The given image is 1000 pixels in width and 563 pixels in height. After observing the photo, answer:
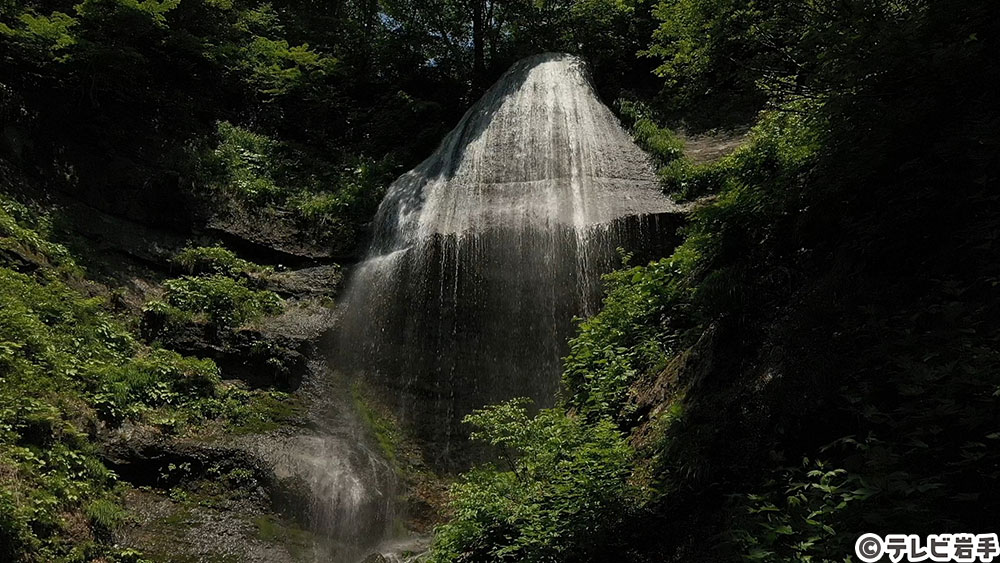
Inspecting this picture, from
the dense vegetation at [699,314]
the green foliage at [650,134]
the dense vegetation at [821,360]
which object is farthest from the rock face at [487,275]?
the dense vegetation at [821,360]

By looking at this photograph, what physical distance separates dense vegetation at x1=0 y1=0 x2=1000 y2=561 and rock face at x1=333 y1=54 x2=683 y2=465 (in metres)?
1.18

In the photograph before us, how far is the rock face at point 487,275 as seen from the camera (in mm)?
9984

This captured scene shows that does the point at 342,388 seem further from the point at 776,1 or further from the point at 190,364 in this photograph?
the point at 776,1

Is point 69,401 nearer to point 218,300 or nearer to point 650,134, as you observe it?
point 218,300

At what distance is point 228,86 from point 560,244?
931 cm

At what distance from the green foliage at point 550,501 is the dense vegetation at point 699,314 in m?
0.02

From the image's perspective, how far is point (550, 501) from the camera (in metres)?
4.70

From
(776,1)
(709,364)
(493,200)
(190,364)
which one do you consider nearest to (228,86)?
(493,200)

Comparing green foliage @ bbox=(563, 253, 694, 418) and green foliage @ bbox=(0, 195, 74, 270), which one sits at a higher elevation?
green foliage @ bbox=(0, 195, 74, 270)

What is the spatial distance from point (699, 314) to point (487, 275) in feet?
17.0

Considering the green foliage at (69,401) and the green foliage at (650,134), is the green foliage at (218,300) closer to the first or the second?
the green foliage at (69,401)

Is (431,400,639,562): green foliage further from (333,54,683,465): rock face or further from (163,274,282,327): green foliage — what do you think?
(163,274,282,327): green foliage

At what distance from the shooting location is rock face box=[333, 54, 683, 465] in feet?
32.8

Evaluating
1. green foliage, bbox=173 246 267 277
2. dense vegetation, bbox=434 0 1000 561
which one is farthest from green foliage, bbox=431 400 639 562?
green foliage, bbox=173 246 267 277
